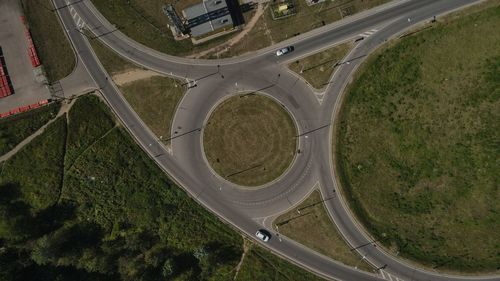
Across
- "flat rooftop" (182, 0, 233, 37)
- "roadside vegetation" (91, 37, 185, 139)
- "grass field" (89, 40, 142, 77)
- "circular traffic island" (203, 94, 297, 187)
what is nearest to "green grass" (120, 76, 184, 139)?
"roadside vegetation" (91, 37, 185, 139)

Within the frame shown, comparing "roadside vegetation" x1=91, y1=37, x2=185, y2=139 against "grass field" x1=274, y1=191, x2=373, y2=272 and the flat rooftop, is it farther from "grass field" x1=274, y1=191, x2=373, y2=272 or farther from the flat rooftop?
"grass field" x1=274, y1=191, x2=373, y2=272

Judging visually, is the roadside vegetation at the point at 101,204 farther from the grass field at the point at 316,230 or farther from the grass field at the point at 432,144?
the grass field at the point at 432,144

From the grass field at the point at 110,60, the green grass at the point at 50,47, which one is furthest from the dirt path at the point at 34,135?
the grass field at the point at 110,60

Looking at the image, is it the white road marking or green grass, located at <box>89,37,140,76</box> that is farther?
green grass, located at <box>89,37,140,76</box>

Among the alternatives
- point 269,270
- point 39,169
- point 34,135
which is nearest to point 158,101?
point 34,135

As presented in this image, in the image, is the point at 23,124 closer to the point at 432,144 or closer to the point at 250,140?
the point at 250,140
